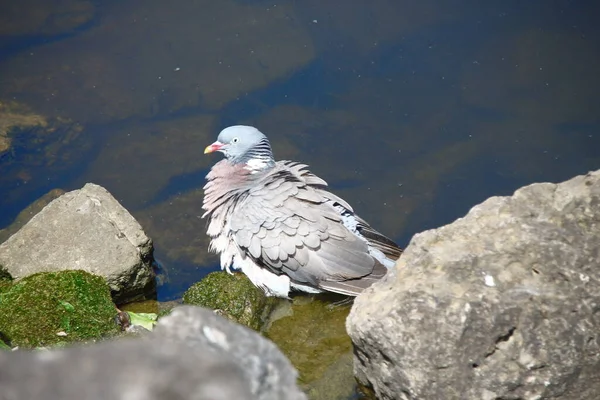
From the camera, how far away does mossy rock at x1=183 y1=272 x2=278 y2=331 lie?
218 inches

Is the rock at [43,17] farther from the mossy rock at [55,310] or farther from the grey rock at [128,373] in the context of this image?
the grey rock at [128,373]

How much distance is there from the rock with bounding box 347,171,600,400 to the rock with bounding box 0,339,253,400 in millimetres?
2045

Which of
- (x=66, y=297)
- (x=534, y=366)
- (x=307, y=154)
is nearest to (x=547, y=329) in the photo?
(x=534, y=366)

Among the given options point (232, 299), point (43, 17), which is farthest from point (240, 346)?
point (43, 17)

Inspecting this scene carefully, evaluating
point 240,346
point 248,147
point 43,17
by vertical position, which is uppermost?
point 240,346

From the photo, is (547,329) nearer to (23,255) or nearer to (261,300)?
(261,300)

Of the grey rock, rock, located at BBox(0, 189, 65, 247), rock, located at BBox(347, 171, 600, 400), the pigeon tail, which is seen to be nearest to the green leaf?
the pigeon tail

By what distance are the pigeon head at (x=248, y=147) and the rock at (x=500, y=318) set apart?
2686 millimetres

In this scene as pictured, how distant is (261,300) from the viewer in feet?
19.3

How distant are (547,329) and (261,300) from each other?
8.68 ft

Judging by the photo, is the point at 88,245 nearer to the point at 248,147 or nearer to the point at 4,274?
the point at 4,274

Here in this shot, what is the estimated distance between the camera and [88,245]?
5922mm

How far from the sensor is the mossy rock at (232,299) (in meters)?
5.54

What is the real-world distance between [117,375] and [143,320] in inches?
146
